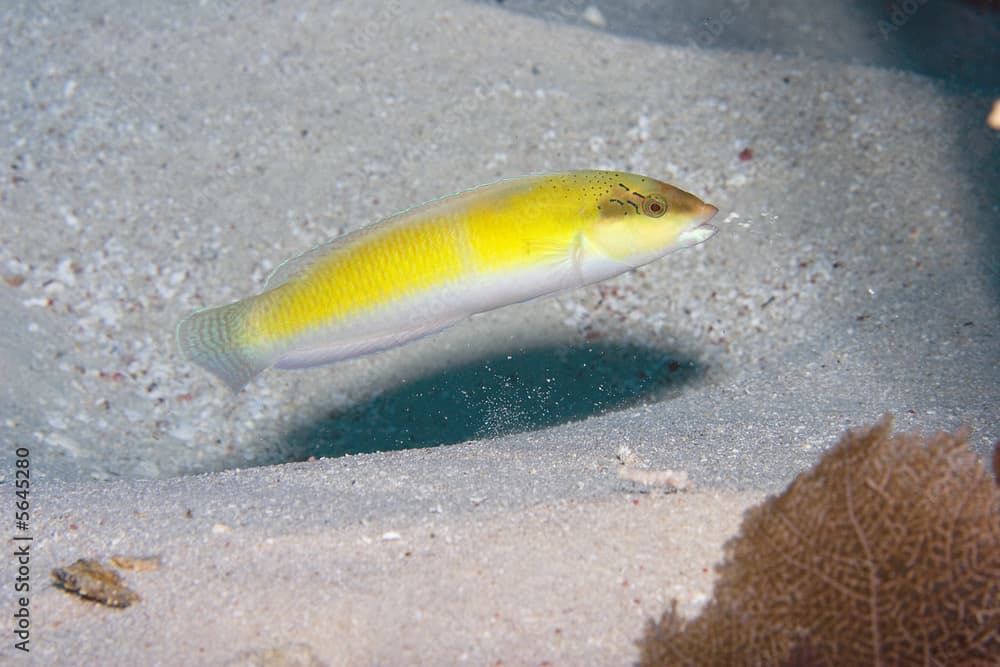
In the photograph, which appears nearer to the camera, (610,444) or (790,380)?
(610,444)

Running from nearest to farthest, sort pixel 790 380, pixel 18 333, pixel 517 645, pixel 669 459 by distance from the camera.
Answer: pixel 517 645 → pixel 669 459 → pixel 790 380 → pixel 18 333

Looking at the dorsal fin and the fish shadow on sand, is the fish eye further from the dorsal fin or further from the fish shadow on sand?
the fish shadow on sand

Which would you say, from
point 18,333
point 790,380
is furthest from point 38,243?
point 790,380

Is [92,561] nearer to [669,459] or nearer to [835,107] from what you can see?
[669,459]

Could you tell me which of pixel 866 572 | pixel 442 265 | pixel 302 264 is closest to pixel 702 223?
pixel 442 265

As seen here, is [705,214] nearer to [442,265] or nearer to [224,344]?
[442,265]

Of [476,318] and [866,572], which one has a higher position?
[476,318]

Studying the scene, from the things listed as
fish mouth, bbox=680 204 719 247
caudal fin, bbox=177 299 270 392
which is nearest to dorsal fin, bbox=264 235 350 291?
caudal fin, bbox=177 299 270 392

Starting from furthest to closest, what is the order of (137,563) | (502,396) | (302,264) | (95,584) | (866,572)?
(502,396) → (302,264) → (137,563) → (95,584) → (866,572)
